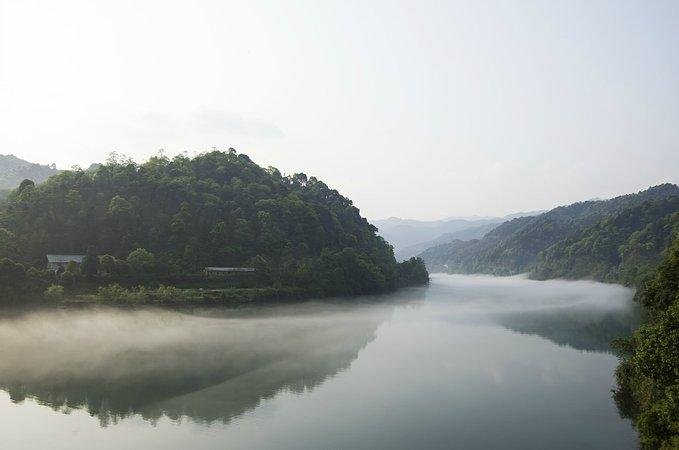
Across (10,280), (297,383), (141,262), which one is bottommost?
(297,383)

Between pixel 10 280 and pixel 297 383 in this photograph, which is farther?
pixel 10 280

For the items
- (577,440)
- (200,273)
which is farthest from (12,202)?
(577,440)

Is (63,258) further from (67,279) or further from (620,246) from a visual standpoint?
(620,246)

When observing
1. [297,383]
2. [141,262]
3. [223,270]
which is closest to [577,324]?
[297,383]

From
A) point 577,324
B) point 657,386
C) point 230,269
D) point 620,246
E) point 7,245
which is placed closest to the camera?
point 657,386

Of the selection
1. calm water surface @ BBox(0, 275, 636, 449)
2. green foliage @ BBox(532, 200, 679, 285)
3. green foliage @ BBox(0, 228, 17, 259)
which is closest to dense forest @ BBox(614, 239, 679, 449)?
calm water surface @ BBox(0, 275, 636, 449)

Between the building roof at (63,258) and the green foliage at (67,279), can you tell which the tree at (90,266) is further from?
the building roof at (63,258)

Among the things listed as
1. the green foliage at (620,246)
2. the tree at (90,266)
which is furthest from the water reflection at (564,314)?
the tree at (90,266)
